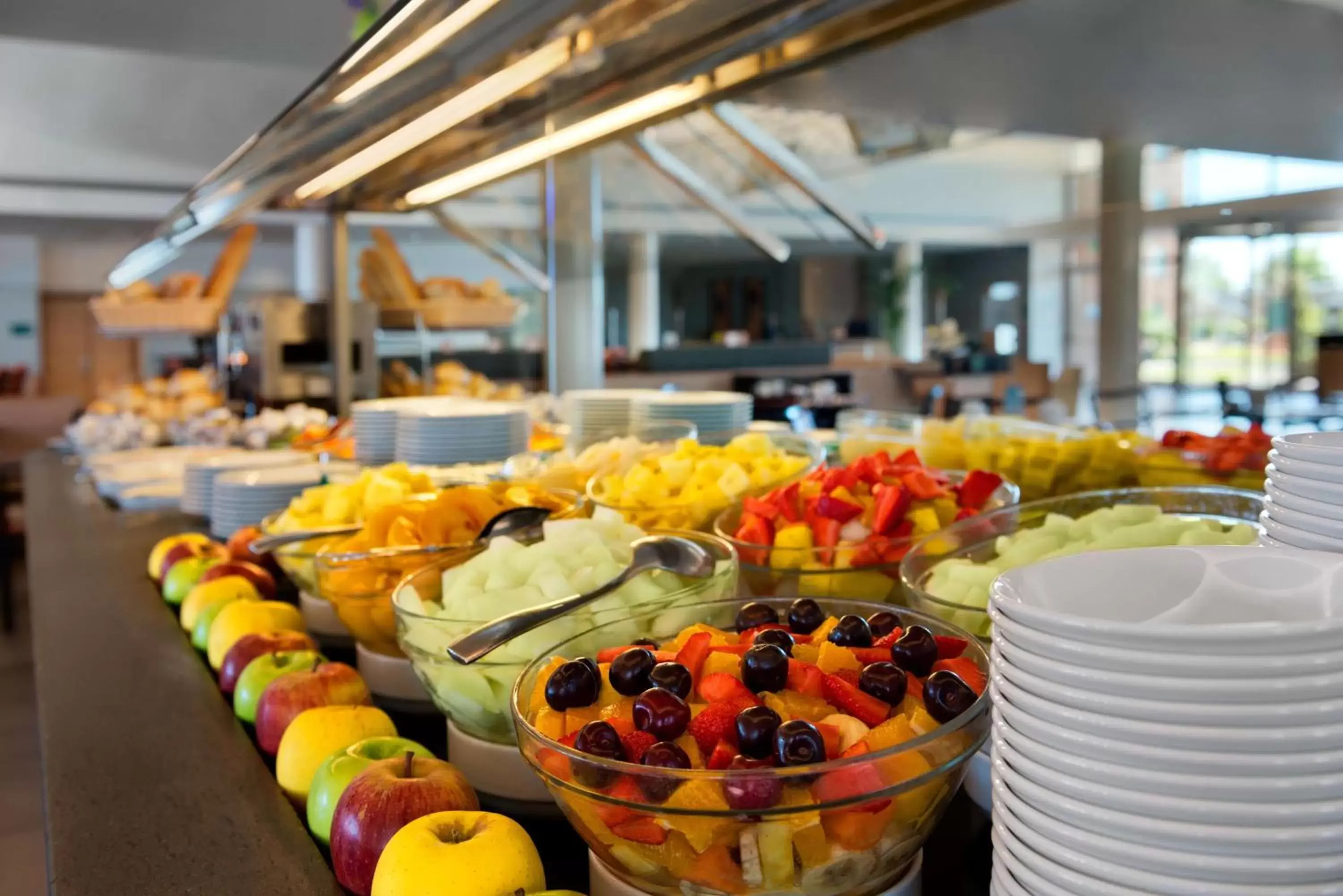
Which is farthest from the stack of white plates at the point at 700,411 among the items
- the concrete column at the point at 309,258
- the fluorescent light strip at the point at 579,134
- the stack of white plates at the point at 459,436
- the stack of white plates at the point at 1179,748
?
the concrete column at the point at 309,258

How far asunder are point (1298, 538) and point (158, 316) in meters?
4.18

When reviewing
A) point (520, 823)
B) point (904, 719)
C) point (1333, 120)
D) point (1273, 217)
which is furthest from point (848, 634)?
point (1273, 217)

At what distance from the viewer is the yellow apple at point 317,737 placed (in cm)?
103

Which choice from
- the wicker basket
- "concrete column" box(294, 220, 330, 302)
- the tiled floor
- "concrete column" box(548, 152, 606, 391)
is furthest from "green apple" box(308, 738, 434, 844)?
"concrete column" box(294, 220, 330, 302)

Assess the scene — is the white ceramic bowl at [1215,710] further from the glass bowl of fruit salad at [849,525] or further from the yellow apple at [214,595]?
the yellow apple at [214,595]

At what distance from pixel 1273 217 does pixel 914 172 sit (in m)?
1.65

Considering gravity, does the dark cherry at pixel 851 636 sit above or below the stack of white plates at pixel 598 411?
below

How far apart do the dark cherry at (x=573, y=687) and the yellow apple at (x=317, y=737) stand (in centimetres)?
31

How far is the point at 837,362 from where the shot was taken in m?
5.39

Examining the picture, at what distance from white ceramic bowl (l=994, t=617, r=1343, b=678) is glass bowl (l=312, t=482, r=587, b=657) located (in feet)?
2.78

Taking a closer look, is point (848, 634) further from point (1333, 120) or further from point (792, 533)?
point (1333, 120)

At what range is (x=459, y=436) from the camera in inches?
97.0

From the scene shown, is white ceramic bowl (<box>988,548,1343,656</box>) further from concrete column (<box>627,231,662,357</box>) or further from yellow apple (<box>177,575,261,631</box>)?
concrete column (<box>627,231,662,357</box>)

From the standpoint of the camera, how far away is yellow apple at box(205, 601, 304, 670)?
1.44 metres
